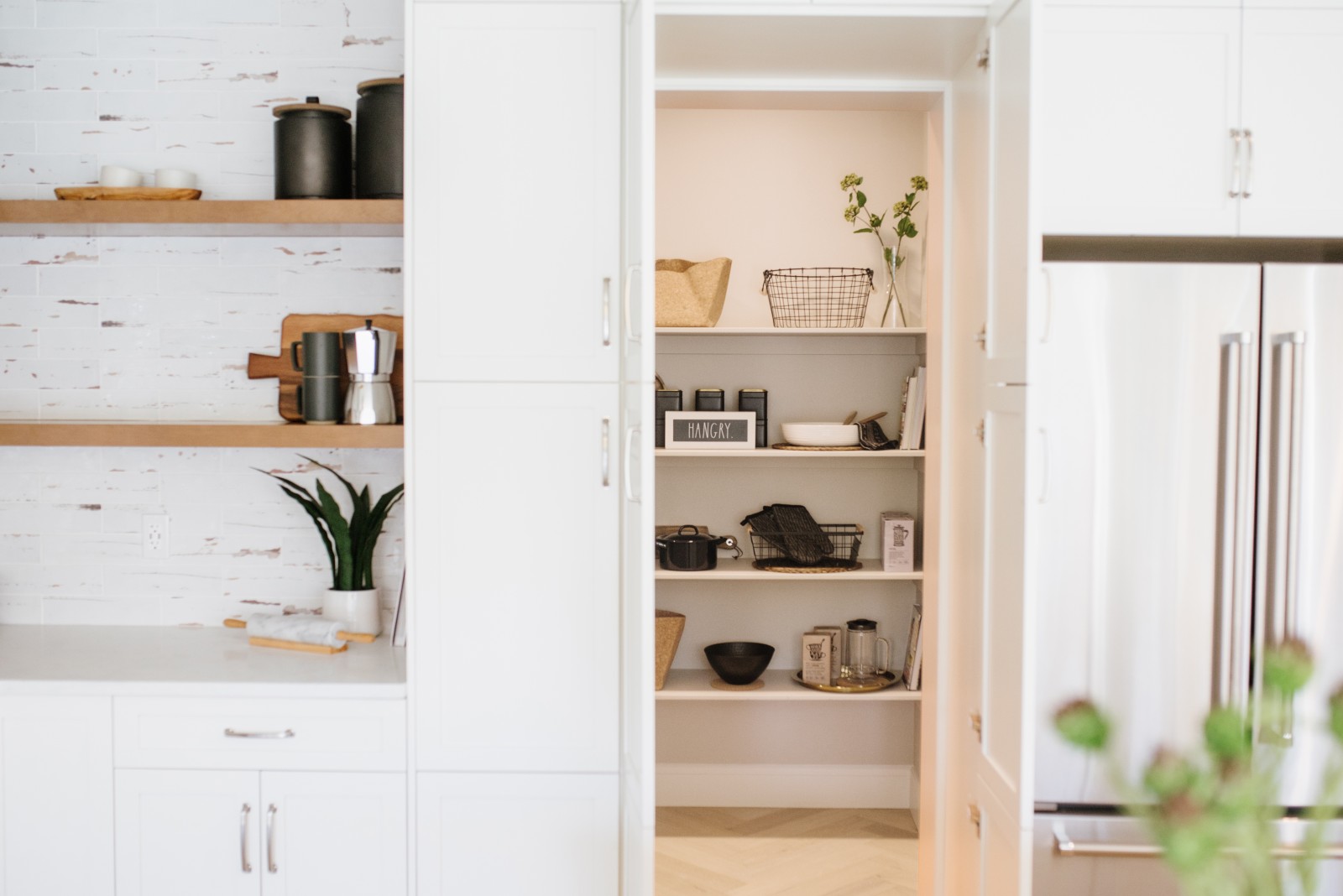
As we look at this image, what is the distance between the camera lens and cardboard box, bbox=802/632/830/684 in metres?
3.53

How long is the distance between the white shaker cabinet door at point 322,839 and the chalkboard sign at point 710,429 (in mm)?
1635

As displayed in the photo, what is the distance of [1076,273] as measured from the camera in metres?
2.18

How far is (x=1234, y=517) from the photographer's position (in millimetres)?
2164

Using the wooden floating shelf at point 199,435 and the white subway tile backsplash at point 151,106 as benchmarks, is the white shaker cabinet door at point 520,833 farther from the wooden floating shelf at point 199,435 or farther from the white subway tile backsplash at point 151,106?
the white subway tile backsplash at point 151,106

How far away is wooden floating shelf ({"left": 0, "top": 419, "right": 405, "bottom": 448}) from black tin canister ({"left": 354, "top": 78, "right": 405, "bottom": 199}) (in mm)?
557

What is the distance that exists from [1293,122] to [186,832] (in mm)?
2844

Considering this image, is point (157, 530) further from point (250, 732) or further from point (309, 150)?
point (309, 150)

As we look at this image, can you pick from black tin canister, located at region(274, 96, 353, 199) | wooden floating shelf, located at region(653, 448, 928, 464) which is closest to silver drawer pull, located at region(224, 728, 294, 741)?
black tin canister, located at region(274, 96, 353, 199)

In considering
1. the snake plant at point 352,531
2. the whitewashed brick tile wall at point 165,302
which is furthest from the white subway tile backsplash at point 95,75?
the snake plant at point 352,531

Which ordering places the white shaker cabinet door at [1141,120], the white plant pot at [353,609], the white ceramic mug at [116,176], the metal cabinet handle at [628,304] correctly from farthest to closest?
the white plant pot at [353,609] < the white ceramic mug at [116,176] < the white shaker cabinet door at [1141,120] < the metal cabinet handle at [628,304]

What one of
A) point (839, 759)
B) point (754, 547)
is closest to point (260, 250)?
point (754, 547)

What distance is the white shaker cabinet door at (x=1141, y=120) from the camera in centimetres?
224

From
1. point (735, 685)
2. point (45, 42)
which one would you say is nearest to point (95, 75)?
point (45, 42)

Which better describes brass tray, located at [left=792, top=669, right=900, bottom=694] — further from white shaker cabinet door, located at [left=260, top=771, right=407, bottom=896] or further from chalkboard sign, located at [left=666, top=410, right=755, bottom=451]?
white shaker cabinet door, located at [left=260, top=771, right=407, bottom=896]
